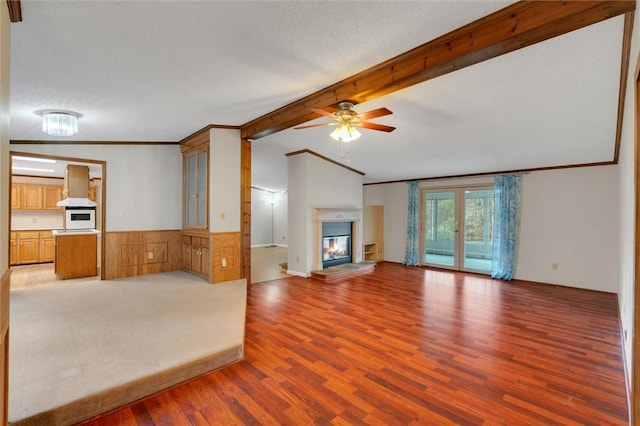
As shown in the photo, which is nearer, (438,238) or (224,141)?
(224,141)

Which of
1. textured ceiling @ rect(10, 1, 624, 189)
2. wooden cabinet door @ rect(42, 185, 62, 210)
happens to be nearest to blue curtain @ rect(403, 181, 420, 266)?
textured ceiling @ rect(10, 1, 624, 189)

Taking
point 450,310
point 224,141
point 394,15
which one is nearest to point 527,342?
point 450,310

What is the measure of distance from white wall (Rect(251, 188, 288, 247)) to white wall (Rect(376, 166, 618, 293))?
7330mm

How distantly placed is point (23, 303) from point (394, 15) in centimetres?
518

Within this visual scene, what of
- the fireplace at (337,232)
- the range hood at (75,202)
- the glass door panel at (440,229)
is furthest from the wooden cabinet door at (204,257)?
the glass door panel at (440,229)

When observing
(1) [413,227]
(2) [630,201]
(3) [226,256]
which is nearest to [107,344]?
(3) [226,256]

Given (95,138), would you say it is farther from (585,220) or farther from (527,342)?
(585,220)

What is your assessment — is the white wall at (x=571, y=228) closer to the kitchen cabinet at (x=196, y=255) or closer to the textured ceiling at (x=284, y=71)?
the textured ceiling at (x=284, y=71)

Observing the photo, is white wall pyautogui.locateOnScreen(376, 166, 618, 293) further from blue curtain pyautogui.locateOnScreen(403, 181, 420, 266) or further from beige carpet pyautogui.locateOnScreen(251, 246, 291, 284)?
beige carpet pyautogui.locateOnScreen(251, 246, 291, 284)

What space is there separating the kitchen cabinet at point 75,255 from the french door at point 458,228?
7.13 metres

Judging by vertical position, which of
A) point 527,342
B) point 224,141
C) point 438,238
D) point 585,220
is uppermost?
point 224,141

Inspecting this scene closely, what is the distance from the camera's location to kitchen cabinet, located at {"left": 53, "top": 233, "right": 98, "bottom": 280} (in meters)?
5.24

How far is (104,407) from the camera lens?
1.93 m

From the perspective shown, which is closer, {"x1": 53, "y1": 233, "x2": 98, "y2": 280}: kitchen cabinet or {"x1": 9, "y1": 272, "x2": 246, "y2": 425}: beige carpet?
{"x1": 9, "y1": 272, "x2": 246, "y2": 425}: beige carpet
